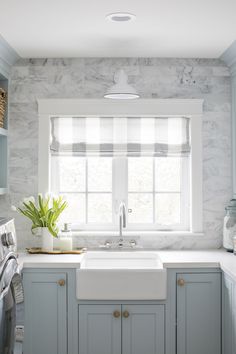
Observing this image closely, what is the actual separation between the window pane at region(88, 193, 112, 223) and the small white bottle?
0.31 metres

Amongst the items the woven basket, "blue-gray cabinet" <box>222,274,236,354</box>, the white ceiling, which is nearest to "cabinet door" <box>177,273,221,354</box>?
"blue-gray cabinet" <box>222,274,236,354</box>

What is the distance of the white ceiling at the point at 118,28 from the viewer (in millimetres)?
2980

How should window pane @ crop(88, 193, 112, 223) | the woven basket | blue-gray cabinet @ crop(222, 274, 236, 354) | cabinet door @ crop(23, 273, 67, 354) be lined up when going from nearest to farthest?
1. blue-gray cabinet @ crop(222, 274, 236, 354)
2. cabinet door @ crop(23, 273, 67, 354)
3. the woven basket
4. window pane @ crop(88, 193, 112, 223)

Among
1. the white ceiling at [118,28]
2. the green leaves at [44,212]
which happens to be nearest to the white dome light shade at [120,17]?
the white ceiling at [118,28]

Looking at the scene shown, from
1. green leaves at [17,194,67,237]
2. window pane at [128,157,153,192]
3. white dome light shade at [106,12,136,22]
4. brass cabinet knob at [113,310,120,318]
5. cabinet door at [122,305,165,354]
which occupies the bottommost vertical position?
cabinet door at [122,305,165,354]

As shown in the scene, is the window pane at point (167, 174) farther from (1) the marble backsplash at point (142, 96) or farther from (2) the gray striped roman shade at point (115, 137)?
(1) the marble backsplash at point (142, 96)

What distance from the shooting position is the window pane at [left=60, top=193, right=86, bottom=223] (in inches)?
172

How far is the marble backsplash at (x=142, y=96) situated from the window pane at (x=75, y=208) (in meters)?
0.23

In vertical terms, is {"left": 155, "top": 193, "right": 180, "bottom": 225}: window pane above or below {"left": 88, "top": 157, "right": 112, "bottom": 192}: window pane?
below

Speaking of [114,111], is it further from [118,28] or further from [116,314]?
[116,314]

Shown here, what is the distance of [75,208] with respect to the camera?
172 inches

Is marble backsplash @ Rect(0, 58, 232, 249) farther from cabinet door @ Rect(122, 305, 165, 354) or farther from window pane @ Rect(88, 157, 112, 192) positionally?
cabinet door @ Rect(122, 305, 165, 354)

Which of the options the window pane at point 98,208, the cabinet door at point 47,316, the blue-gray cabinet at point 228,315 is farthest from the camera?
the window pane at point 98,208

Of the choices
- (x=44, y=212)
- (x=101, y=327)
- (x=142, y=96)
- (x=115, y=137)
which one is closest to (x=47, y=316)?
(x=101, y=327)
